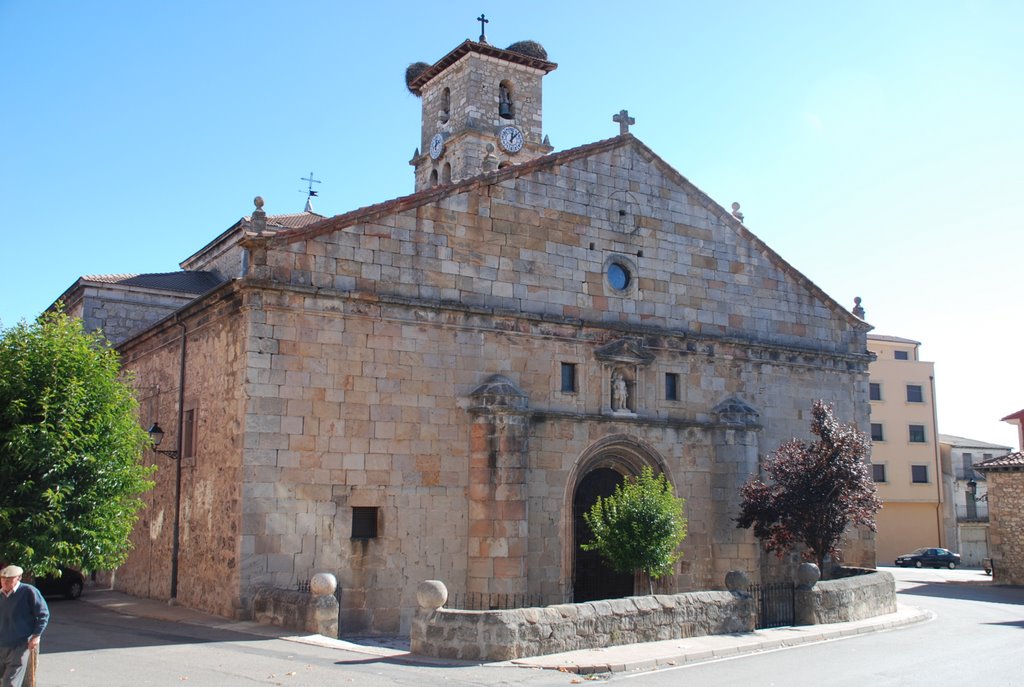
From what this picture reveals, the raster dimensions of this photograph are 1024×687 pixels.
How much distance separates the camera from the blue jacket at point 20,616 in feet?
30.8

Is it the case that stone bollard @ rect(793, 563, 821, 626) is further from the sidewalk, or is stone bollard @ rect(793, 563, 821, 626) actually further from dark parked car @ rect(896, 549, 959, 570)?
dark parked car @ rect(896, 549, 959, 570)

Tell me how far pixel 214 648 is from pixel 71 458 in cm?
A: 354

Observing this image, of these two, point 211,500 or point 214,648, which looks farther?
point 211,500

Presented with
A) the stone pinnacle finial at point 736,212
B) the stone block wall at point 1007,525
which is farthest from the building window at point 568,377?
the stone block wall at point 1007,525

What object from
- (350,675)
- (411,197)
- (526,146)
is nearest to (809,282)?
(411,197)

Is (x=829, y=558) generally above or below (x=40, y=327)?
below

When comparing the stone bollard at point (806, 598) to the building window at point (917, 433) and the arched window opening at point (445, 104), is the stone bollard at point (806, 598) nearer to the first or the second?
the arched window opening at point (445, 104)

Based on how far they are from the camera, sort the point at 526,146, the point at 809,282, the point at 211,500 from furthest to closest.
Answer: the point at 526,146 < the point at 809,282 < the point at 211,500

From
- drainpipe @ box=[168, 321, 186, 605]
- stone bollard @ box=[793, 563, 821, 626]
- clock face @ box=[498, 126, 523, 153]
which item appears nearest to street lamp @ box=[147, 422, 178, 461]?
drainpipe @ box=[168, 321, 186, 605]

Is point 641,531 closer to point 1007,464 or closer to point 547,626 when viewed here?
point 547,626

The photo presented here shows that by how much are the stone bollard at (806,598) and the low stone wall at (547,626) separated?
10.2ft

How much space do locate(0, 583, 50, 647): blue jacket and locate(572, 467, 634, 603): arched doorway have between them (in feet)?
41.1

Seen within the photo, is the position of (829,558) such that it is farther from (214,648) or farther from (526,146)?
(526,146)

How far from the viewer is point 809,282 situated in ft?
82.1
